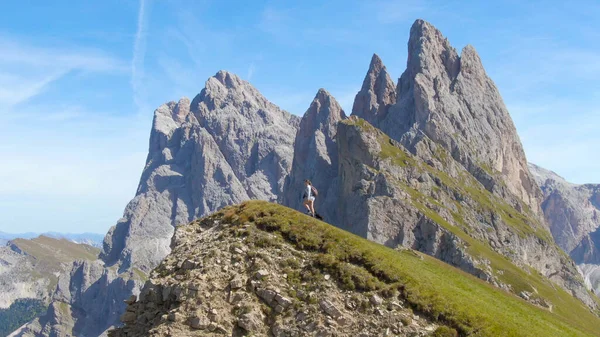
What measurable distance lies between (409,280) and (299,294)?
6.10 metres

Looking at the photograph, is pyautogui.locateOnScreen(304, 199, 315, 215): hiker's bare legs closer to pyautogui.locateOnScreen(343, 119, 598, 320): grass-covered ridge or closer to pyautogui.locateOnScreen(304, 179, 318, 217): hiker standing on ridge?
pyautogui.locateOnScreen(304, 179, 318, 217): hiker standing on ridge

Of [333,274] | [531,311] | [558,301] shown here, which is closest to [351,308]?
[333,274]

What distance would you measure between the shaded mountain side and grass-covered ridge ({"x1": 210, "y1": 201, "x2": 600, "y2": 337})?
0.07 meters

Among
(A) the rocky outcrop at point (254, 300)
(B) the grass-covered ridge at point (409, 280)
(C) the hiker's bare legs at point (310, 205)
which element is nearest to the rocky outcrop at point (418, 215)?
(C) the hiker's bare legs at point (310, 205)

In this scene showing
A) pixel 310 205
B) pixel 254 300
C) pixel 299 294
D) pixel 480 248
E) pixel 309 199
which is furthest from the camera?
pixel 480 248

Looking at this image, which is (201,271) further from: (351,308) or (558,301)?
(558,301)

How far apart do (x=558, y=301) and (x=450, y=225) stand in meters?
41.4

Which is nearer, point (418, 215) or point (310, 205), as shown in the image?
point (310, 205)

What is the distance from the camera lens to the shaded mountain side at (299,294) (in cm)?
2672

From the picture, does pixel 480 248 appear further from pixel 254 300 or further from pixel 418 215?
pixel 254 300

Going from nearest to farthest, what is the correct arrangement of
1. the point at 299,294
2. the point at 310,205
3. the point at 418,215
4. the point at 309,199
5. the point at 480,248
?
1. the point at 299,294
2. the point at 309,199
3. the point at 310,205
4. the point at 480,248
5. the point at 418,215

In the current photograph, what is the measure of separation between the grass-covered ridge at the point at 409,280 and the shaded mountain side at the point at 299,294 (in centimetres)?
7

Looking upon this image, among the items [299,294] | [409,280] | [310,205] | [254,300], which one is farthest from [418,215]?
[254,300]

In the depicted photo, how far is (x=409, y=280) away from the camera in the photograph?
95.9 ft
